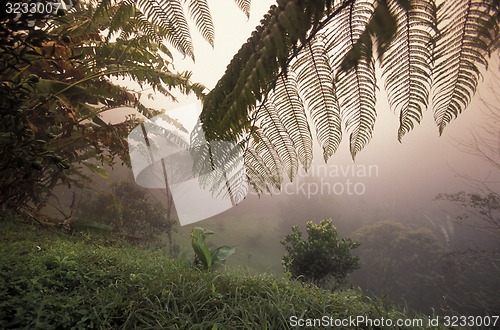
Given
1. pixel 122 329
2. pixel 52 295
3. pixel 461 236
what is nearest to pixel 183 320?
pixel 122 329

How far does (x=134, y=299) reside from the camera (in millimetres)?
1512

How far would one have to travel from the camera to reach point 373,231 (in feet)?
38.6

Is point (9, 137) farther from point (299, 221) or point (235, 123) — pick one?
point (299, 221)

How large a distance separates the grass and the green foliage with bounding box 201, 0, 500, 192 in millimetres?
1134

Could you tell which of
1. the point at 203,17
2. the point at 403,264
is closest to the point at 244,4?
the point at 203,17

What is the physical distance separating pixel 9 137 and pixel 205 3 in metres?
0.80

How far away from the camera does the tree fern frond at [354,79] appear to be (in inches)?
19.1

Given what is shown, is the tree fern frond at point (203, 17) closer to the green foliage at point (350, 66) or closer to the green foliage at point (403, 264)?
the green foliage at point (350, 66)

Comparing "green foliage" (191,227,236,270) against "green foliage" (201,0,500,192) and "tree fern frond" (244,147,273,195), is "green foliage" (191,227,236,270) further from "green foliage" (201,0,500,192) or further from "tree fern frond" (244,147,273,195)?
"green foliage" (201,0,500,192)

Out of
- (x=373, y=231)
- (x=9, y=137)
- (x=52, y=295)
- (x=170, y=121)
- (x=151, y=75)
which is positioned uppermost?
(x=170, y=121)

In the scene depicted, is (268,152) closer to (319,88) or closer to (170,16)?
(319,88)

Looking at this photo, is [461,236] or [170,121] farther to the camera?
[461,236]

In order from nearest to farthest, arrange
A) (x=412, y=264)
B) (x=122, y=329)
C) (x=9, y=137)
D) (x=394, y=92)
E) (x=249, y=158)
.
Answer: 1. (x=394, y=92)
2. (x=249, y=158)
3. (x=9, y=137)
4. (x=122, y=329)
5. (x=412, y=264)

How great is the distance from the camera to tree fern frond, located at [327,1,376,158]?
485 millimetres
